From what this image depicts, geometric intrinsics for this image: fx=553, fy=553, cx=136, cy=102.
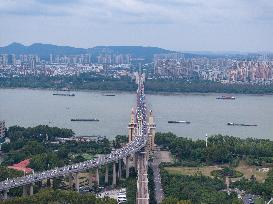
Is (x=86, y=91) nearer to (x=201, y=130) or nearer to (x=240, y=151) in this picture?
(x=201, y=130)

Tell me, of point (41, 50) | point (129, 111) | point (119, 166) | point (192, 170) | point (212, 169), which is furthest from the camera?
point (41, 50)

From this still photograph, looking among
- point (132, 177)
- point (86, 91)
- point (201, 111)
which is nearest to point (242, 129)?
point (201, 111)

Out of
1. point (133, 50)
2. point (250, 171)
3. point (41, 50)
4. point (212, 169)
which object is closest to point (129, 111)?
point (212, 169)

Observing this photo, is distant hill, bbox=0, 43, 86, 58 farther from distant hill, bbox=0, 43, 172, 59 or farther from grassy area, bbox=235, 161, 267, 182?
grassy area, bbox=235, 161, 267, 182

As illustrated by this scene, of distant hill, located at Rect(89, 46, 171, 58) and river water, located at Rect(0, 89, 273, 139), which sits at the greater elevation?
distant hill, located at Rect(89, 46, 171, 58)

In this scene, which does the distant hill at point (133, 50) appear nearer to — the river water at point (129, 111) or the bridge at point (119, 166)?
the river water at point (129, 111)

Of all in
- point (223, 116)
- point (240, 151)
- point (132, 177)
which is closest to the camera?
point (132, 177)

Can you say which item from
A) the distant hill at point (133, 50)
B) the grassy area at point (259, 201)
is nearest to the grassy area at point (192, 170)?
the grassy area at point (259, 201)

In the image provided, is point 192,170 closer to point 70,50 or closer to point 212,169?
point 212,169

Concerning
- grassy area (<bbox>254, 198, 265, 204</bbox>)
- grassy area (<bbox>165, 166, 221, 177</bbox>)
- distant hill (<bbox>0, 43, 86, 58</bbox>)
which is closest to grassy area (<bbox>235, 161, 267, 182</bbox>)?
grassy area (<bbox>165, 166, 221, 177</bbox>)
